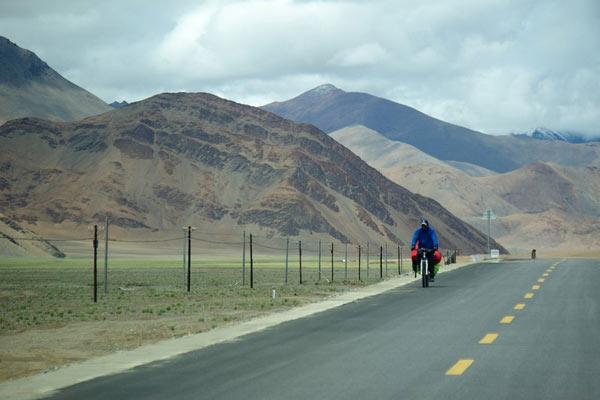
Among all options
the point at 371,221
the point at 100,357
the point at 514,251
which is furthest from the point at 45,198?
the point at 100,357

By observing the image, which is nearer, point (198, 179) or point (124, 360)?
point (124, 360)

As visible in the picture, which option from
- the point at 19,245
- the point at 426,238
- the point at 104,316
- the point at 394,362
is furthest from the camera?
the point at 19,245

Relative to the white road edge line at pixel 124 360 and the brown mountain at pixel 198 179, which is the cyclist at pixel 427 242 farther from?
the brown mountain at pixel 198 179

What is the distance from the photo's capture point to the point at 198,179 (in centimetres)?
14812

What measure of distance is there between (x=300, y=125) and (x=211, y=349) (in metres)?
155

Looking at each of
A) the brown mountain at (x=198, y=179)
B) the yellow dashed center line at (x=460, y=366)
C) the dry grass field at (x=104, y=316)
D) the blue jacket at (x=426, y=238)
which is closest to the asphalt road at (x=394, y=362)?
the yellow dashed center line at (x=460, y=366)

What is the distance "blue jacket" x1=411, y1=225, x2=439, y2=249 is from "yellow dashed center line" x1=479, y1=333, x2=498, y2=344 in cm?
1657

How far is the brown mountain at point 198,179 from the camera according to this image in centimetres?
13675

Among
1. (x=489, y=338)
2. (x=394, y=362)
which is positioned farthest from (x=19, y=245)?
(x=394, y=362)

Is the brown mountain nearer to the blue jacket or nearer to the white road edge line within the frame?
the blue jacket

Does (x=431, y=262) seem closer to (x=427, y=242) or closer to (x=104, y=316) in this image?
(x=427, y=242)

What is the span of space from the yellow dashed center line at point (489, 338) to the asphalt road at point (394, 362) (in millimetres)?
92

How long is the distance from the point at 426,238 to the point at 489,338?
17.6 m

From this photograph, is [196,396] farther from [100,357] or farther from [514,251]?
[514,251]
